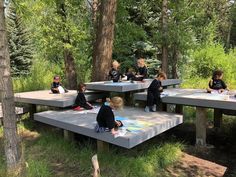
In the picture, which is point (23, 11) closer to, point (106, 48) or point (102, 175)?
point (106, 48)

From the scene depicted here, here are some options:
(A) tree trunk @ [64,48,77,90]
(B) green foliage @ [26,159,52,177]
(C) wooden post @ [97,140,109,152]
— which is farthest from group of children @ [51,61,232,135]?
(A) tree trunk @ [64,48,77,90]

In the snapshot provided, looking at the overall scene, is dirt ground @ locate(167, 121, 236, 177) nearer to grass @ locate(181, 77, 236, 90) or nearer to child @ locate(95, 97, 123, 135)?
child @ locate(95, 97, 123, 135)

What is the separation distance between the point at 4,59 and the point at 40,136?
11.5 ft

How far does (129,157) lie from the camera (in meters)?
5.91

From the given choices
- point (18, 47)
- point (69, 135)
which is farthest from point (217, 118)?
point (18, 47)

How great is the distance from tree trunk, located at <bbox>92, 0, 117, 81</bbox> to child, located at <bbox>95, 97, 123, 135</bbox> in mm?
4405

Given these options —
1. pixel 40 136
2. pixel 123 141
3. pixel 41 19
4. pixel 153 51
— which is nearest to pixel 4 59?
pixel 123 141

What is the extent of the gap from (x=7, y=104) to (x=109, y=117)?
5.91ft

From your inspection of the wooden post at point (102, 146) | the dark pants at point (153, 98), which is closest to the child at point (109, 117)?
the wooden post at point (102, 146)

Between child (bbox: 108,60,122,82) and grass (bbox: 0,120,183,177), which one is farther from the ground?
child (bbox: 108,60,122,82)

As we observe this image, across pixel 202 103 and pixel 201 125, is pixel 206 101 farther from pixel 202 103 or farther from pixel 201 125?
pixel 201 125

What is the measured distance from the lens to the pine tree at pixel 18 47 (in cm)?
2165

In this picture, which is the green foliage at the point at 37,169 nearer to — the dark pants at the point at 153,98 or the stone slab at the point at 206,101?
the dark pants at the point at 153,98

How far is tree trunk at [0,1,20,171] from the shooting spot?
4293 mm
